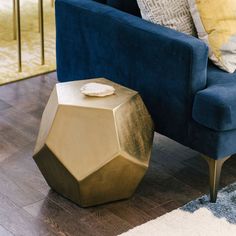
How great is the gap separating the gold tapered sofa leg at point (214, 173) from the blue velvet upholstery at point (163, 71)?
0.04 metres

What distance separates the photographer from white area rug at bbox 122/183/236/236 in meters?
2.55

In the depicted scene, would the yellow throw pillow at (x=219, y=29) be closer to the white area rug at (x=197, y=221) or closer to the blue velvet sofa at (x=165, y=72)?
the blue velvet sofa at (x=165, y=72)

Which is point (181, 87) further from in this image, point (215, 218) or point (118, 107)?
point (215, 218)

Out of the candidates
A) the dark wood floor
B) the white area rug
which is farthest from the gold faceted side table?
the white area rug

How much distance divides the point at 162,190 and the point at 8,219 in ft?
2.16

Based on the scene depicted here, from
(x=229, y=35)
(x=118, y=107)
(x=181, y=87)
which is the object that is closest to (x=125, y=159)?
(x=118, y=107)

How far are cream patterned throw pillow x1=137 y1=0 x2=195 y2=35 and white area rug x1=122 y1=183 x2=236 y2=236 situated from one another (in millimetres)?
763

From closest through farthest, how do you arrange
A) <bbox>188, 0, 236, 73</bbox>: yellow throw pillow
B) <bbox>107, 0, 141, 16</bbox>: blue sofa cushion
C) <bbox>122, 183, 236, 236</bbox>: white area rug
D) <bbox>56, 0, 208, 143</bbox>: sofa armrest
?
<bbox>122, 183, 236, 236</bbox>: white area rug < <bbox>56, 0, 208, 143</bbox>: sofa armrest < <bbox>188, 0, 236, 73</bbox>: yellow throw pillow < <bbox>107, 0, 141, 16</bbox>: blue sofa cushion

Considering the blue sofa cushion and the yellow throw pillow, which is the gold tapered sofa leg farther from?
the blue sofa cushion

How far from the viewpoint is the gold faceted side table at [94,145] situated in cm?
258

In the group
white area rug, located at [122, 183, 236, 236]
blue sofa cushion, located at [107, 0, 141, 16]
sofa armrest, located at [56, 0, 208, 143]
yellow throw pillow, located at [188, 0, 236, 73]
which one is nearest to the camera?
white area rug, located at [122, 183, 236, 236]

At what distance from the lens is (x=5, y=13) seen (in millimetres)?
4953

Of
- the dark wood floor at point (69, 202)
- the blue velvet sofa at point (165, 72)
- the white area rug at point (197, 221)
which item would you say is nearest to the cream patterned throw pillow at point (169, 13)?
the blue velvet sofa at point (165, 72)

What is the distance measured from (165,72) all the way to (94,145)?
453mm
